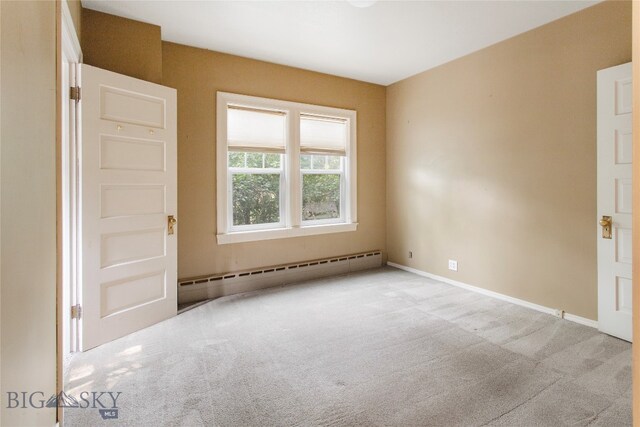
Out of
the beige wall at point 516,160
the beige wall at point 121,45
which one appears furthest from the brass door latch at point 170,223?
the beige wall at point 516,160

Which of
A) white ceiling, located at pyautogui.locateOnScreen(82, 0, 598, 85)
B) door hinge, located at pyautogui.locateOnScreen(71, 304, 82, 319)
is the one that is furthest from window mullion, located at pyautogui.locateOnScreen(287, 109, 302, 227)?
door hinge, located at pyautogui.locateOnScreen(71, 304, 82, 319)

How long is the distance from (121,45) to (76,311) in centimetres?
236

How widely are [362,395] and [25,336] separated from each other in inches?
66.8

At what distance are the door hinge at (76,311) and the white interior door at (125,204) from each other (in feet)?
0.11

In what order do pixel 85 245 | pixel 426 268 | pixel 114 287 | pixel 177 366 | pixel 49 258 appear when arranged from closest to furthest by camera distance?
pixel 49 258 < pixel 177 366 < pixel 85 245 < pixel 114 287 < pixel 426 268

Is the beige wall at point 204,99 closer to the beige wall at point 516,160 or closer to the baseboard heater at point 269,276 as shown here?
the baseboard heater at point 269,276

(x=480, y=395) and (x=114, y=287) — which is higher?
(x=114, y=287)

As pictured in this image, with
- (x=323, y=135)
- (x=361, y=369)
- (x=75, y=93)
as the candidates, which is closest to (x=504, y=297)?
(x=361, y=369)

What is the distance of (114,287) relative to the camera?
2850 millimetres

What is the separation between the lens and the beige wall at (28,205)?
1016mm

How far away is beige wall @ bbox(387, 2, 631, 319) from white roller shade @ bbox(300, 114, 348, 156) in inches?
35.9

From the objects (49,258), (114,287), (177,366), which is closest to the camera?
(49,258)

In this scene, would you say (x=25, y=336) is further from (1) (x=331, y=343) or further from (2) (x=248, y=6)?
(2) (x=248, y=6)

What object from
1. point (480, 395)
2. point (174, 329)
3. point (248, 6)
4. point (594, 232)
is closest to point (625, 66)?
point (594, 232)
